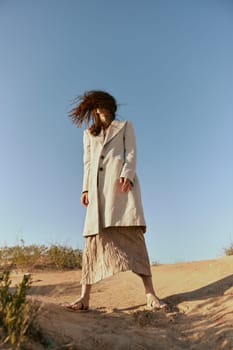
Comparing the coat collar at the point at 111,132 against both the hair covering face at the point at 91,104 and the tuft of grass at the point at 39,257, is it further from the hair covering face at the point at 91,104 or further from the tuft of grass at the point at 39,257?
the tuft of grass at the point at 39,257

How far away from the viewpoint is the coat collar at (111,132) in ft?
14.6

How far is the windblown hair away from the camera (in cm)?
461

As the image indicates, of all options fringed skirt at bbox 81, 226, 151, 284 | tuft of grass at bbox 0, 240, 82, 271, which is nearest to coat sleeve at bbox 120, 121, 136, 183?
fringed skirt at bbox 81, 226, 151, 284

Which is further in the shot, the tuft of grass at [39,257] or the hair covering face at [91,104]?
the tuft of grass at [39,257]

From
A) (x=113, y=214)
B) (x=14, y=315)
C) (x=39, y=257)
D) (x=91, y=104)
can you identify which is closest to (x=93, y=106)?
(x=91, y=104)

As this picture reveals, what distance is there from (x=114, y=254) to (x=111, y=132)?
1.30m

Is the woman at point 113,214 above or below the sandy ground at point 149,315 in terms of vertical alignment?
above

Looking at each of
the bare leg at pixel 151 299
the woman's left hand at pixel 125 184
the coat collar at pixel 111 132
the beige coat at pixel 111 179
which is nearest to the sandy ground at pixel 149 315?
the bare leg at pixel 151 299

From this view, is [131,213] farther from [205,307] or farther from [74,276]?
[74,276]

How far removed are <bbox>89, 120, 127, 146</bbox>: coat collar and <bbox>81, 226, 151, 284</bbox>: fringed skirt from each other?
95cm

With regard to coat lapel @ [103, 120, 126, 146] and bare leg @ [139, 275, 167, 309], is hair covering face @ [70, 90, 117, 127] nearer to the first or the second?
coat lapel @ [103, 120, 126, 146]

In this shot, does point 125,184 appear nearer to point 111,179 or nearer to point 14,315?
point 111,179

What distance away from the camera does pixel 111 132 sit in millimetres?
4484

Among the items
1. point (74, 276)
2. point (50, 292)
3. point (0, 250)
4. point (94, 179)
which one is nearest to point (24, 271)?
point (0, 250)
